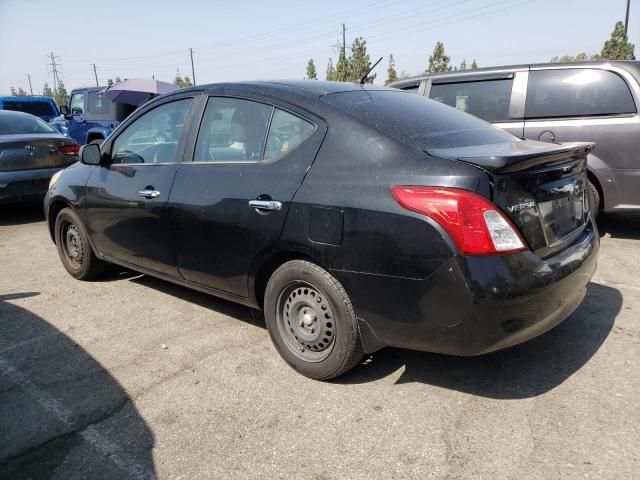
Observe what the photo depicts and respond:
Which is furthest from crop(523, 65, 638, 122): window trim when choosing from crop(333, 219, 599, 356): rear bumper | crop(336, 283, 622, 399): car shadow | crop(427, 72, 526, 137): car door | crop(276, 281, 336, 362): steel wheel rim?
crop(276, 281, 336, 362): steel wheel rim

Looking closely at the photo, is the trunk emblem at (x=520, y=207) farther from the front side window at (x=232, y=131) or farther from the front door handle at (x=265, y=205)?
the front side window at (x=232, y=131)

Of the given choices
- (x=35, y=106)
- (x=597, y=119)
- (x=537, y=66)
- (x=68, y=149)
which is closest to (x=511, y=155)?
(x=597, y=119)

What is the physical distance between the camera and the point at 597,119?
5410 millimetres

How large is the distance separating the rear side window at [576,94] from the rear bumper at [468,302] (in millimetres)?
3408

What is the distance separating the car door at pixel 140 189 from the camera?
371cm

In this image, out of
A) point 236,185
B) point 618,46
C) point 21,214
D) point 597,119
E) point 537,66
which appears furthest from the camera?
point 618,46

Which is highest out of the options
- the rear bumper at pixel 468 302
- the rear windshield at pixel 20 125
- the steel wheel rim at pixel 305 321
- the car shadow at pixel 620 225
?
the rear windshield at pixel 20 125

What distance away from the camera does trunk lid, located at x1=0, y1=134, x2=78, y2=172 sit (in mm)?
7270

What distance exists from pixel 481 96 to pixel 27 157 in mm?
6229

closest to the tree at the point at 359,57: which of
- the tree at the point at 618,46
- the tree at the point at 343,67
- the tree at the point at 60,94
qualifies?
the tree at the point at 343,67

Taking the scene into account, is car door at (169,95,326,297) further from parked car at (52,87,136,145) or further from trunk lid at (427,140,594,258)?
parked car at (52,87,136,145)

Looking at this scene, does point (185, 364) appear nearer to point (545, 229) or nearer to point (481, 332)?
point (481, 332)

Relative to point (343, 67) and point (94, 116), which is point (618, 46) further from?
point (94, 116)

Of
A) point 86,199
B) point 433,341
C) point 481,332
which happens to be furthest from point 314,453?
point 86,199
